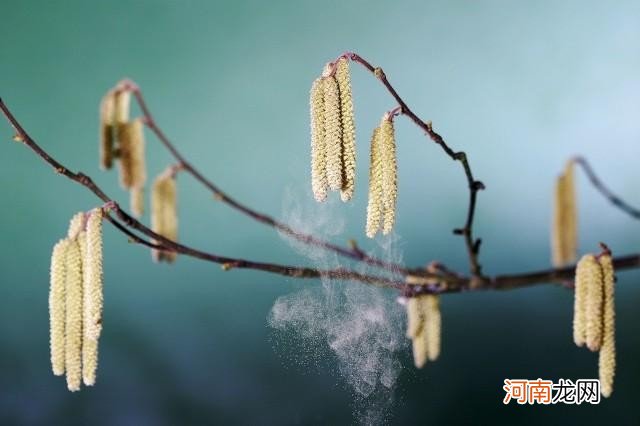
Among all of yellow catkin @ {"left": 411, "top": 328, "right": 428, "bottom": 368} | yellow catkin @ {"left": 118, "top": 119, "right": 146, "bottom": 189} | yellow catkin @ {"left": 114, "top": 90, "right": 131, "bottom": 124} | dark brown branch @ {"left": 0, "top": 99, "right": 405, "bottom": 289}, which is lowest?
yellow catkin @ {"left": 411, "top": 328, "right": 428, "bottom": 368}

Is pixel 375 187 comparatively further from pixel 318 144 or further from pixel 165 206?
pixel 165 206

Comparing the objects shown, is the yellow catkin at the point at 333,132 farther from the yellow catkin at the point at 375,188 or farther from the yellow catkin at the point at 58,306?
the yellow catkin at the point at 58,306

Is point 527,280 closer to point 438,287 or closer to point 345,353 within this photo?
point 438,287

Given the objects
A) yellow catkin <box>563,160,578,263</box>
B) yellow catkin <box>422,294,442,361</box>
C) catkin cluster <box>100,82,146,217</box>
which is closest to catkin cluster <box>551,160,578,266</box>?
yellow catkin <box>563,160,578,263</box>

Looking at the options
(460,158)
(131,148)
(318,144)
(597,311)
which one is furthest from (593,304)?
(131,148)

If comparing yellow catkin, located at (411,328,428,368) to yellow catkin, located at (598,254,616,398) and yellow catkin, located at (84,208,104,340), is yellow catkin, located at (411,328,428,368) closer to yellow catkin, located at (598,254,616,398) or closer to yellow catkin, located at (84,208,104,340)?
yellow catkin, located at (598,254,616,398)
